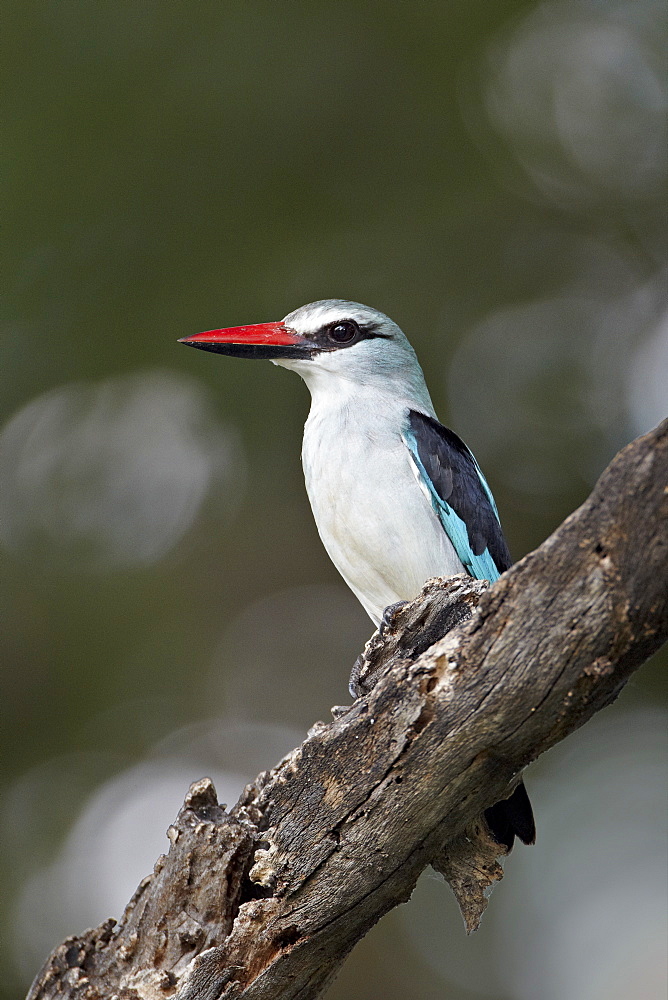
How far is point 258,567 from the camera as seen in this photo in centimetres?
736

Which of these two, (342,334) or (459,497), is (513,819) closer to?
(459,497)

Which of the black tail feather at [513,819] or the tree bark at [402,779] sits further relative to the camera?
the black tail feather at [513,819]

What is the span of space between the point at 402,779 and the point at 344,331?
2671mm

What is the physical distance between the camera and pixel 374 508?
14.3 feet

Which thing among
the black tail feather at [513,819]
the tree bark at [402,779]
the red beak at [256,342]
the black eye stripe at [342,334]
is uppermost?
the red beak at [256,342]

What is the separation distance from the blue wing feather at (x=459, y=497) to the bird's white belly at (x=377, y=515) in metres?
0.05

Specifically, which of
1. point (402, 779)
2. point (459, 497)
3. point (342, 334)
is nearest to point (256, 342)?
Answer: point (342, 334)

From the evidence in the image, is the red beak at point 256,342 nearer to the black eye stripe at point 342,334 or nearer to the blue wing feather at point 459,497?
the black eye stripe at point 342,334

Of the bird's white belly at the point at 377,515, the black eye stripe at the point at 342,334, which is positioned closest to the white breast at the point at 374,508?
the bird's white belly at the point at 377,515

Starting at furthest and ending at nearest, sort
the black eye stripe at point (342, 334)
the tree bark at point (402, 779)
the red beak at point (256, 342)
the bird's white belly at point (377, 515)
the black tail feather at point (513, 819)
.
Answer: the black eye stripe at point (342, 334) < the red beak at point (256, 342) < the bird's white belly at point (377, 515) < the black tail feather at point (513, 819) < the tree bark at point (402, 779)

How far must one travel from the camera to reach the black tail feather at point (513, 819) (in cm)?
355

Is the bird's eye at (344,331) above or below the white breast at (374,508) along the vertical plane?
above

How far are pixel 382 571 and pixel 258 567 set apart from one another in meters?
3.02

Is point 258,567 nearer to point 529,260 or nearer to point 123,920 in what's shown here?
point 529,260
